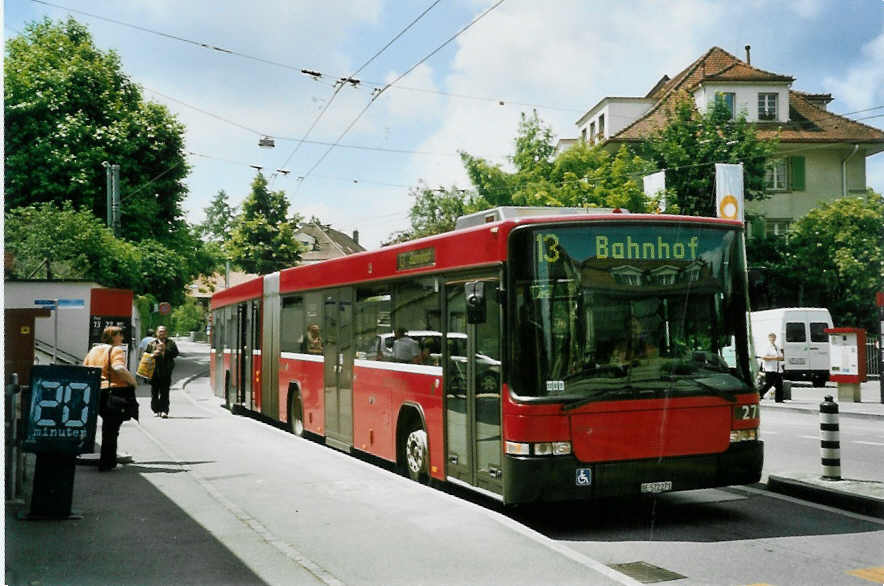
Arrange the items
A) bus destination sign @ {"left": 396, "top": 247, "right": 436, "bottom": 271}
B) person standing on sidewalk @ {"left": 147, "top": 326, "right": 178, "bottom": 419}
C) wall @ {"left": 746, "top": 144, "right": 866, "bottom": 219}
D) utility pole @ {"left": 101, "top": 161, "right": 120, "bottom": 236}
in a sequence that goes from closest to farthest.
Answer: bus destination sign @ {"left": 396, "top": 247, "right": 436, "bottom": 271}, utility pole @ {"left": 101, "top": 161, "right": 120, "bottom": 236}, person standing on sidewalk @ {"left": 147, "top": 326, "right": 178, "bottom": 419}, wall @ {"left": 746, "top": 144, "right": 866, "bottom": 219}

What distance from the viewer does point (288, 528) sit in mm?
7781

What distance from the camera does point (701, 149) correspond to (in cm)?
3388

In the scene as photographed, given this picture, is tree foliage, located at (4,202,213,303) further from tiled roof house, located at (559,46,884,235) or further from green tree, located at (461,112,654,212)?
tiled roof house, located at (559,46,884,235)

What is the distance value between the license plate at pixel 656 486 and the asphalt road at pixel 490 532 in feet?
1.19

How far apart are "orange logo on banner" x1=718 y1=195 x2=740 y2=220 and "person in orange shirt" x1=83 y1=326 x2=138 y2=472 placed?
57.5ft

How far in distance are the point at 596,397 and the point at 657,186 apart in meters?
28.2

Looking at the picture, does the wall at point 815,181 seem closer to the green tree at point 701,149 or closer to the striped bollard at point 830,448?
the green tree at point 701,149

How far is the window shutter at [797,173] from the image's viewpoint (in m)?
38.8

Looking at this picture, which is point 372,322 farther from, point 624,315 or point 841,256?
point 841,256

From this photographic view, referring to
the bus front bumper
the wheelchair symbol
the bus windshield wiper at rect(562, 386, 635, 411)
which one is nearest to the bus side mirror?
the bus windshield wiper at rect(562, 386, 635, 411)

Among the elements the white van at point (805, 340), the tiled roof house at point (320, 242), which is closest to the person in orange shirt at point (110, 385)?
the white van at point (805, 340)

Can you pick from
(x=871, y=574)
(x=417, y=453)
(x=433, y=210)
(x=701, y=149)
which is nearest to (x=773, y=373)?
(x=701, y=149)

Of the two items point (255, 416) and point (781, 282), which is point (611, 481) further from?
point (781, 282)

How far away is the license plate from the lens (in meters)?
8.12
